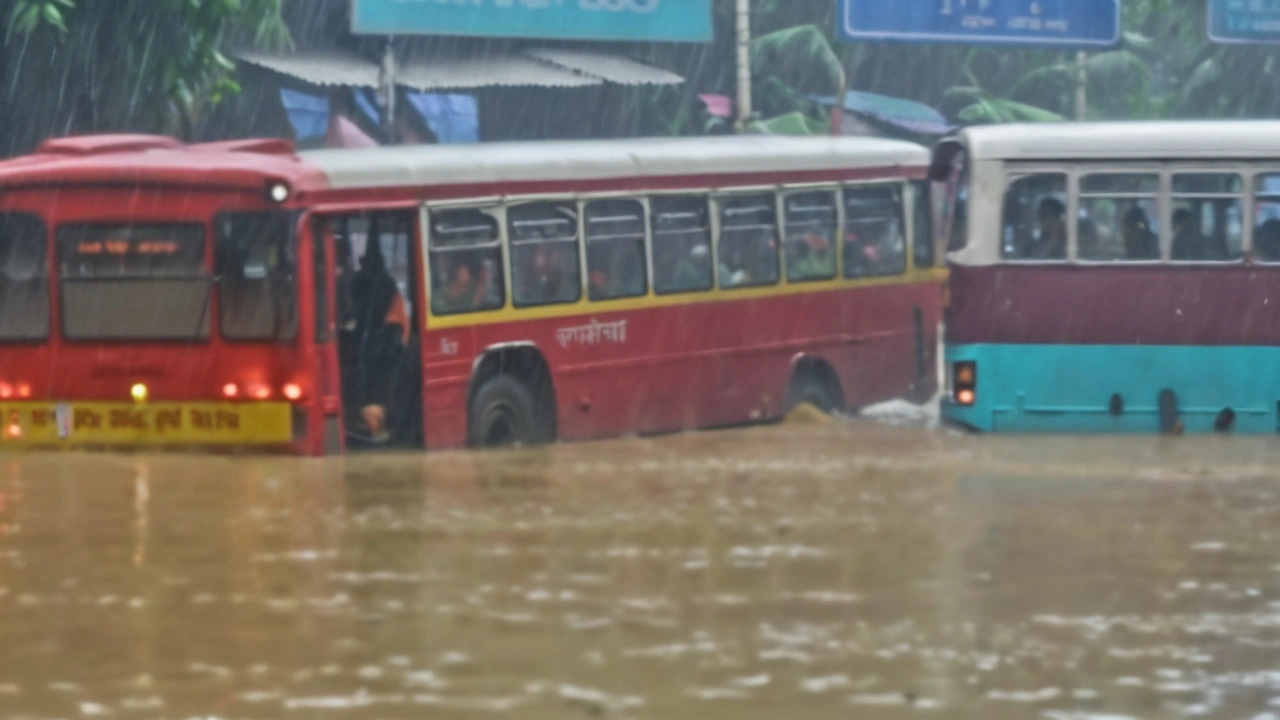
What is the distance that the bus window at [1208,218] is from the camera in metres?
14.9

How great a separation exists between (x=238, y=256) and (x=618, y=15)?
1483cm

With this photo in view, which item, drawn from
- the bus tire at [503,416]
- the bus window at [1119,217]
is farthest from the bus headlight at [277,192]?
the bus window at [1119,217]

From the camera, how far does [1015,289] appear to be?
588 inches

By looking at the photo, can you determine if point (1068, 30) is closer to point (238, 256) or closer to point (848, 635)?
point (238, 256)

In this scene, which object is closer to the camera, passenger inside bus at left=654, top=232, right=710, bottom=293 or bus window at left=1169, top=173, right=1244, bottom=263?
bus window at left=1169, top=173, right=1244, bottom=263

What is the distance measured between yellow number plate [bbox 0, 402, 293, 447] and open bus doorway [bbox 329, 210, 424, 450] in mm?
1029

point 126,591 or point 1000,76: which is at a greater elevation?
point 1000,76

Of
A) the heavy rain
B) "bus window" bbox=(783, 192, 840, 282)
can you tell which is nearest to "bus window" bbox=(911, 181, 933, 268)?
the heavy rain

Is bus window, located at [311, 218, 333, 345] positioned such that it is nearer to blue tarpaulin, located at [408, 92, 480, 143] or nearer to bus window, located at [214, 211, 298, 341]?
bus window, located at [214, 211, 298, 341]

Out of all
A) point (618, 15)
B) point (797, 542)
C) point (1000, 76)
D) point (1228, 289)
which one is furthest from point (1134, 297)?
point (1000, 76)

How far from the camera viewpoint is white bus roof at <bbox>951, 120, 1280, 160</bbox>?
14.8m

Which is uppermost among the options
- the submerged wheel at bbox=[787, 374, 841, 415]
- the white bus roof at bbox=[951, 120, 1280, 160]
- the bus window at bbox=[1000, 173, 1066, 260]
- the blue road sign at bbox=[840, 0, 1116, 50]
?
the blue road sign at bbox=[840, 0, 1116, 50]

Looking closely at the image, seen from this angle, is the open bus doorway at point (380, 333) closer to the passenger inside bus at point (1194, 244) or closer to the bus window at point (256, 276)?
the bus window at point (256, 276)

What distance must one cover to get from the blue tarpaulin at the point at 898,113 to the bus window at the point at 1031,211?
57.0ft
